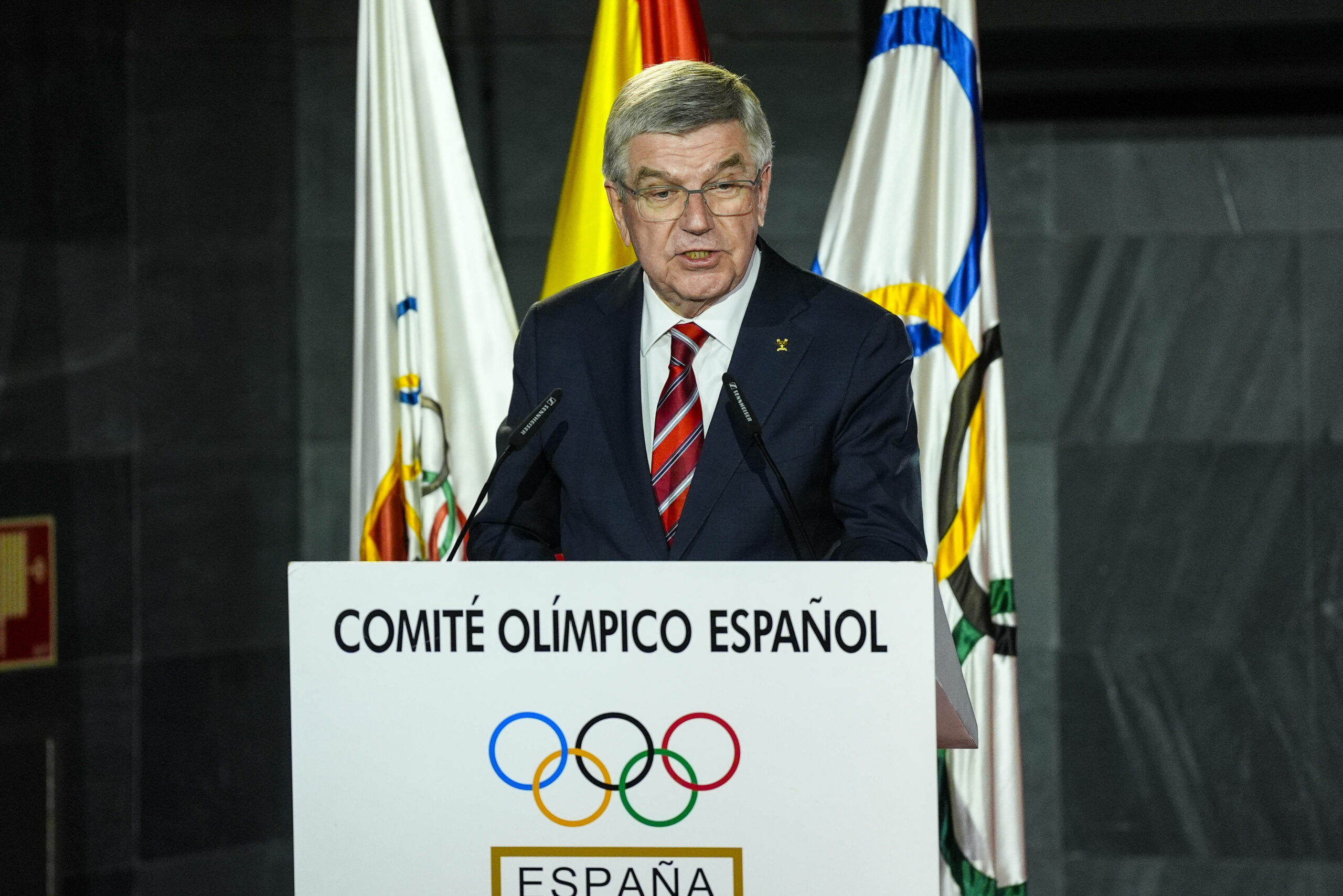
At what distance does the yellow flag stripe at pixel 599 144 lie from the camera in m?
3.26

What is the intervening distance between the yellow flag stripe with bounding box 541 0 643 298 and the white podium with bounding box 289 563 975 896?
1.95 meters

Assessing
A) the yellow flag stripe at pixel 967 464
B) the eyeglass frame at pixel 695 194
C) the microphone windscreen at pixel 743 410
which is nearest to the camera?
the microphone windscreen at pixel 743 410

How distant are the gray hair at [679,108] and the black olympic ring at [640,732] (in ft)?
2.60

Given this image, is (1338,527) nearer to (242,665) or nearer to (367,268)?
(367,268)

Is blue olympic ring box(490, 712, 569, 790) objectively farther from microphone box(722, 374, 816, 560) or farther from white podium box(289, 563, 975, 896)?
microphone box(722, 374, 816, 560)

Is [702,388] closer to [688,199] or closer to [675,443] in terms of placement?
Answer: [675,443]

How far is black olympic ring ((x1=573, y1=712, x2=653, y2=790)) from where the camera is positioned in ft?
4.45

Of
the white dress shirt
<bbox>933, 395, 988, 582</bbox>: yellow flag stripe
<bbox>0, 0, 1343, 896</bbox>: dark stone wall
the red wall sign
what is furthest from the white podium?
<bbox>0, 0, 1343, 896</bbox>: dark stone wall

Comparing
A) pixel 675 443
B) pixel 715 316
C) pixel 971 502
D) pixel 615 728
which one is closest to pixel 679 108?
pixel 715 316

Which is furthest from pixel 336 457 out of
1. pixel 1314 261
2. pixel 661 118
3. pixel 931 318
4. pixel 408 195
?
pixel 1314 261

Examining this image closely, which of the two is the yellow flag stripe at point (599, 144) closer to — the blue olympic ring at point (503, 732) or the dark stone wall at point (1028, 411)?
the dark stone wall at point (1028, 411)

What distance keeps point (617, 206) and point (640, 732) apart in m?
0.83

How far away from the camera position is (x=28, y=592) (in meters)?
3.45

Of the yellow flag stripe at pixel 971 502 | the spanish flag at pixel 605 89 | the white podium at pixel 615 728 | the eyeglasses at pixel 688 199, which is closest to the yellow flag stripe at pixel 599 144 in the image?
the spanish flag at pixel 605 89
